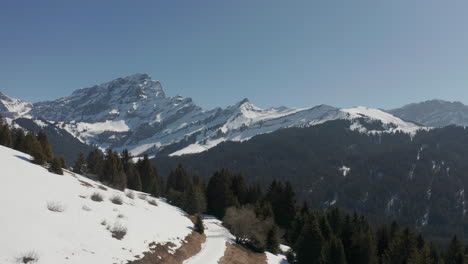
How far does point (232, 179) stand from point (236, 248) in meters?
44.0

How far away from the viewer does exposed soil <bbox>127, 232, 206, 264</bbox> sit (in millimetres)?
27044

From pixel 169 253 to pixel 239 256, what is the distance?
1402 cm

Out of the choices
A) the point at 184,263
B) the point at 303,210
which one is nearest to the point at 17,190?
the point at 184,263

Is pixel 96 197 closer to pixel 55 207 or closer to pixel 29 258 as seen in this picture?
pixel 55 207

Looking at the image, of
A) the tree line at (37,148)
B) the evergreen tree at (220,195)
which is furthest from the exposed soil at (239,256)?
the evergreen tree at (220,195)

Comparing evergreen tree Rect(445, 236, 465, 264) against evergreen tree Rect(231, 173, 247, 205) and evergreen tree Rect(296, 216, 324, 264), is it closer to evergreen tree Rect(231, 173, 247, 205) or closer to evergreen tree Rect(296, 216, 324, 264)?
evergreen tree Rect(296, 216, 324, 264)

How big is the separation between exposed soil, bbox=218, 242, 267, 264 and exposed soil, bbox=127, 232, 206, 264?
11.5 ft

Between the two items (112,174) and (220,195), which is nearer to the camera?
(112,174)

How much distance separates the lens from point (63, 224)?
80.9 feet

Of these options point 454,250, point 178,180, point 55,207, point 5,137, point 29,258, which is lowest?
point 454,250

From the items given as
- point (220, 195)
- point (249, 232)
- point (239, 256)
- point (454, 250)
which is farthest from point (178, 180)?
point (454, 250)

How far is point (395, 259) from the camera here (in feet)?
194

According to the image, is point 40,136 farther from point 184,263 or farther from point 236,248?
point 184,263

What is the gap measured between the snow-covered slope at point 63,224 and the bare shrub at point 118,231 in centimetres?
22
